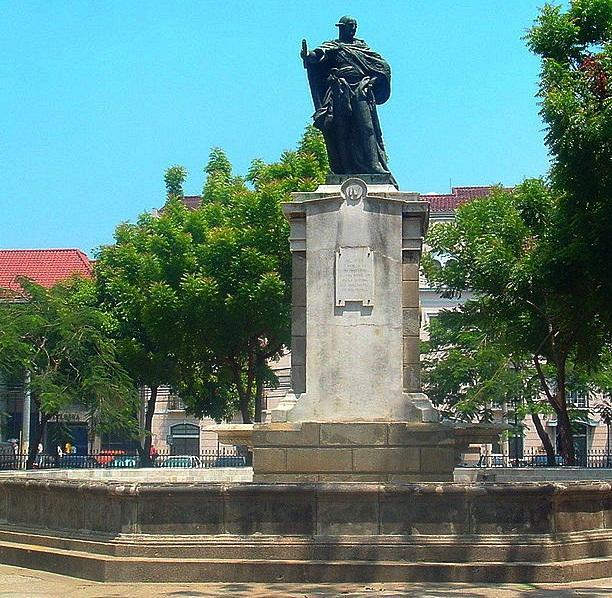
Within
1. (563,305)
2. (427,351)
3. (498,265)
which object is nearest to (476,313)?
(498,265)

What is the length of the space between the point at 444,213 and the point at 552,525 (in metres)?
50.1

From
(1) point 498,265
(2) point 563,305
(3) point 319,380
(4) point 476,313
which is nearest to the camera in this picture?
(3) point 319,380

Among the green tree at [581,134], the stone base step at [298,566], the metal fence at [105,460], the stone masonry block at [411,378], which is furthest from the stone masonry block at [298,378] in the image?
the metal fence at [105,460]

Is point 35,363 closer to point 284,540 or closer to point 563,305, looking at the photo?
point 563,305

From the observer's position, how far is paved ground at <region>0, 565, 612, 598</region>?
1016 centimetres

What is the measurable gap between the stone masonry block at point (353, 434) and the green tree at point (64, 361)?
73.6 ft

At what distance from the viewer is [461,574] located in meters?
10.8

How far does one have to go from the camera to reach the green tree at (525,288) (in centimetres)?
2722

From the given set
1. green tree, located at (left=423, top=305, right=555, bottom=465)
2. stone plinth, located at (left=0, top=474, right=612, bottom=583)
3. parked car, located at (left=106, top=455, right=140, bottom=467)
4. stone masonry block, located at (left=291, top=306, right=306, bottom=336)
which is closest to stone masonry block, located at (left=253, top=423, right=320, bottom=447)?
stone masonry block, located at (left=291, top=306, right=306, bottom=336)

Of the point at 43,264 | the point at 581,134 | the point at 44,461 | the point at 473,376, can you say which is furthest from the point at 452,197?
the point at 581,134

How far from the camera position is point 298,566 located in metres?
11.0

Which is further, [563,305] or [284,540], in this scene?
[563,305]

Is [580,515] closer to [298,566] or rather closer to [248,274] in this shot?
[298,566]

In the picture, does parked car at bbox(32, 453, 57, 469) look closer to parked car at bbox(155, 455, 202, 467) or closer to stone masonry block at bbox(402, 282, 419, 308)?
parked car at bbox(155, 455, 202, 467)
